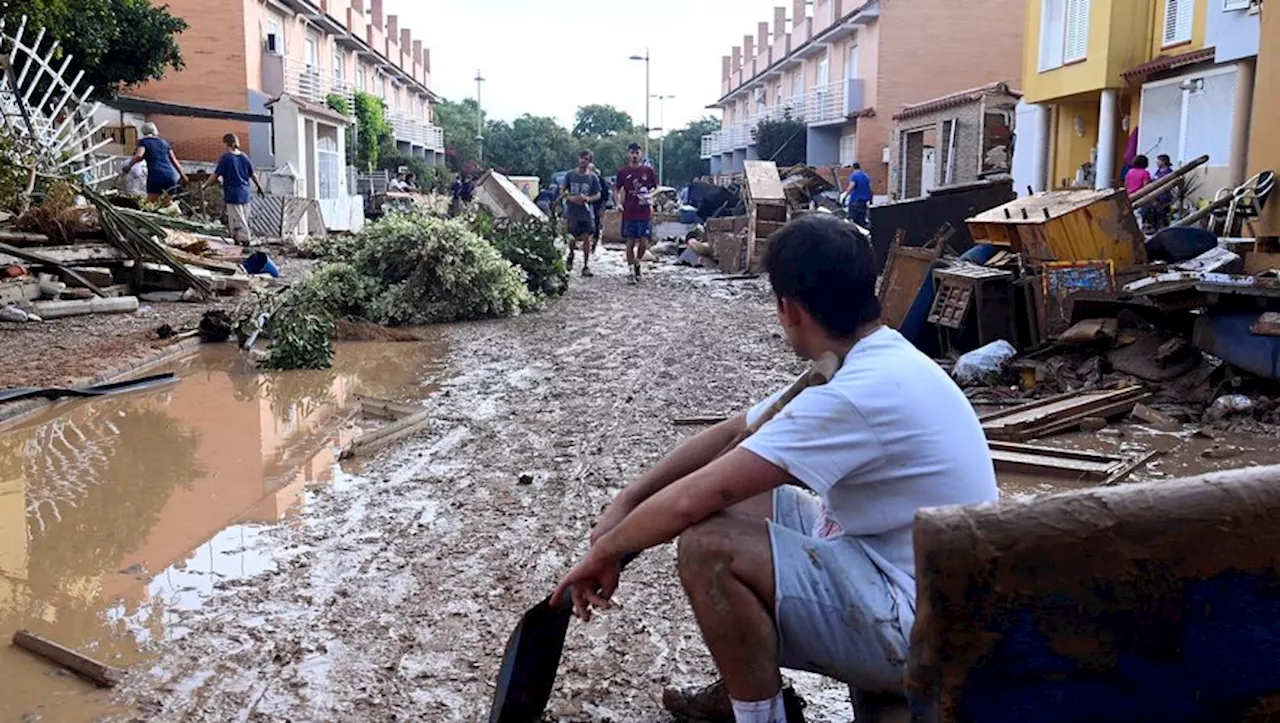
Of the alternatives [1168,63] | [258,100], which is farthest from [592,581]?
[258,100]

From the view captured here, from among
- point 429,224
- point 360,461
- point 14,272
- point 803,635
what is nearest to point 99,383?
point 360,461

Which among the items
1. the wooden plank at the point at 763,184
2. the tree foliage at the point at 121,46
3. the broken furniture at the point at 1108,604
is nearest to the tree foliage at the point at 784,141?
the tree foliage at the point at 121,46

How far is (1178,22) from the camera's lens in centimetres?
2016

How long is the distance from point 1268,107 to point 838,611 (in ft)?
40.8

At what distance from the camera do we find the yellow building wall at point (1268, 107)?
1219 cm

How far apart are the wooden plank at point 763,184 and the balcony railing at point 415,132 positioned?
34407mm

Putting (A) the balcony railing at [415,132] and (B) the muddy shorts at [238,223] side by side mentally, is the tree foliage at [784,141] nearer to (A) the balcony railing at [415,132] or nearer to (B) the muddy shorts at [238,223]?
(A) the balcony railing at [415,132]

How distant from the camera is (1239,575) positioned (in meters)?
1.63

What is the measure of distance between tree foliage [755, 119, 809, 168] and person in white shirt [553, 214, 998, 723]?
145 feet

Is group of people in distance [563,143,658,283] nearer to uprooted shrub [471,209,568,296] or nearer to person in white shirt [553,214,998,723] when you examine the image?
uprooted shrub [471,209,568,296]

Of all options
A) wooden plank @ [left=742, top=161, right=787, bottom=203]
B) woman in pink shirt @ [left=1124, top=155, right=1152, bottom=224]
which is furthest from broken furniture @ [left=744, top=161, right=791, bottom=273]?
woman in pink shirt @ [left=1124, top=155, right=1152, bottom=224]

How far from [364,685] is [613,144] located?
3000 inches

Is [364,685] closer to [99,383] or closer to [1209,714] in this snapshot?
[1209,714]

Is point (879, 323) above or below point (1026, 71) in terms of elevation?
below
